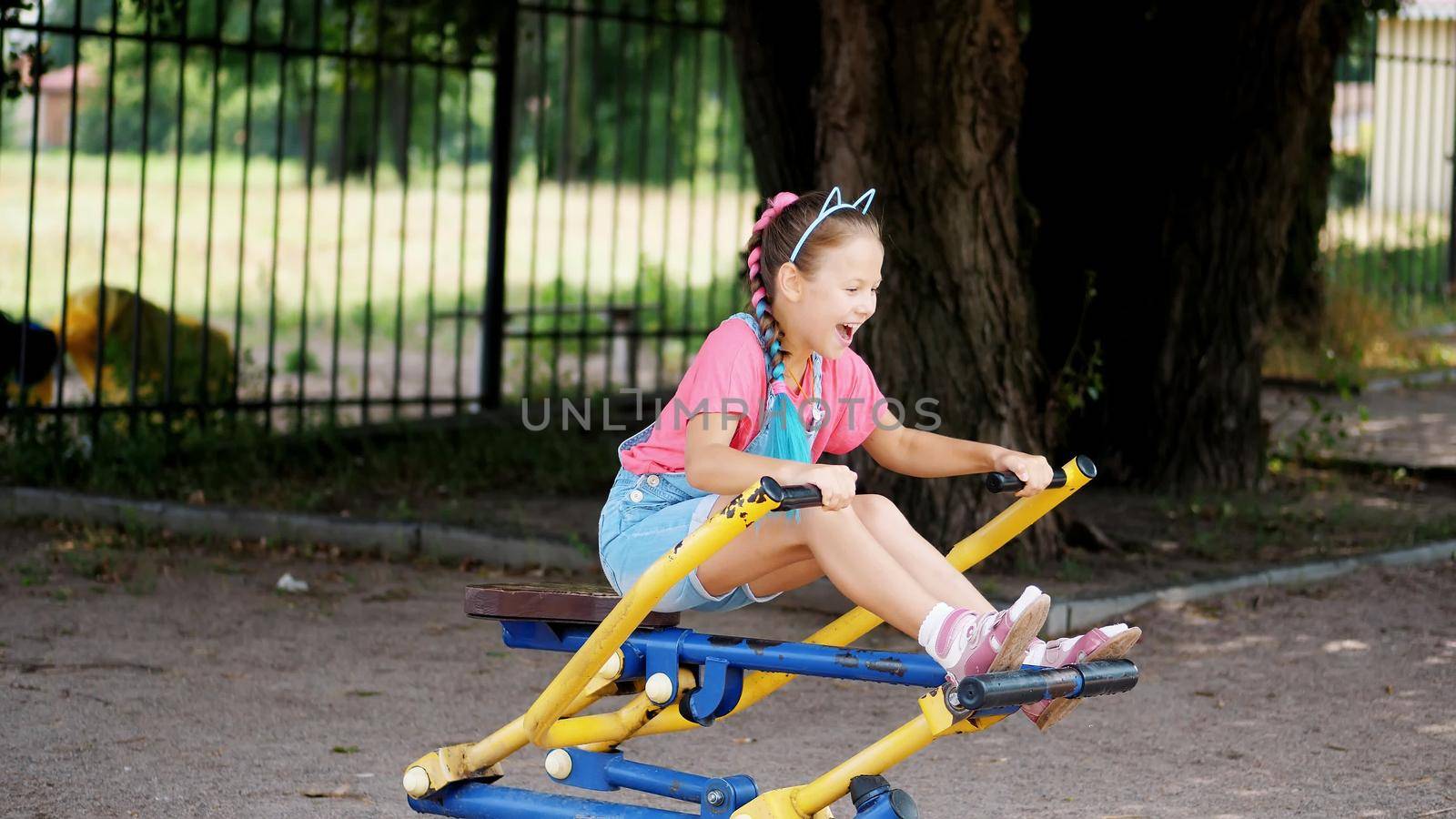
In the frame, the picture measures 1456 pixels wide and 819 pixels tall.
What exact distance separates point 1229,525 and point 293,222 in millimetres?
18855

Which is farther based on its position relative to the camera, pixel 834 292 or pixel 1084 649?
pixel 834 292

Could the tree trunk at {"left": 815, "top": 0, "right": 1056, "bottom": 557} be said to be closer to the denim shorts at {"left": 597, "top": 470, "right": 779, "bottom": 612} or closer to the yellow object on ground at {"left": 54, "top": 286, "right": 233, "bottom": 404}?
the denim shorts at {"left": 597, "top": 470, "right": 779, "bottom": 612}

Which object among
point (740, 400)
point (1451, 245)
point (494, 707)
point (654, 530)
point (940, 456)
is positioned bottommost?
point (494, 707)

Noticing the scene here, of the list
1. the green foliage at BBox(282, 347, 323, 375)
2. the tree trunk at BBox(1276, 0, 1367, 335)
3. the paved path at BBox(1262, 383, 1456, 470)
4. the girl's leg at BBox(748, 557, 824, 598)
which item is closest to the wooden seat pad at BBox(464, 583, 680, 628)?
the girl's leg at BBox(748, 557, 824, 598)

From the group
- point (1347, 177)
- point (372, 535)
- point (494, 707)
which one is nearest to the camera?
point (494, 707)

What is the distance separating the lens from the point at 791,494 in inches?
110

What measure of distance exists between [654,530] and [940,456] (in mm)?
620

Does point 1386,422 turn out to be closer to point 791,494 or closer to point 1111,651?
point 1111,651

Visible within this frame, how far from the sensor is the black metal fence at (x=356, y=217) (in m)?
8.61

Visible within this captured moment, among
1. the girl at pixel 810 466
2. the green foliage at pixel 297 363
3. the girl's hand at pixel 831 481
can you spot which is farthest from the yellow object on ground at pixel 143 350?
the girl's hand at pixel 831 481

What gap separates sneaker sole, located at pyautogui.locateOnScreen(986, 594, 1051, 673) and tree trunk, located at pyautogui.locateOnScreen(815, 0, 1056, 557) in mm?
3325

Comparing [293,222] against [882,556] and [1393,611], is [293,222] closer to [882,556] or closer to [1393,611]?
[1393,611]

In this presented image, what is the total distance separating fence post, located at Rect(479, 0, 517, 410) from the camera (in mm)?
9344

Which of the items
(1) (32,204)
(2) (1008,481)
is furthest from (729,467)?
(1) (32,204)
